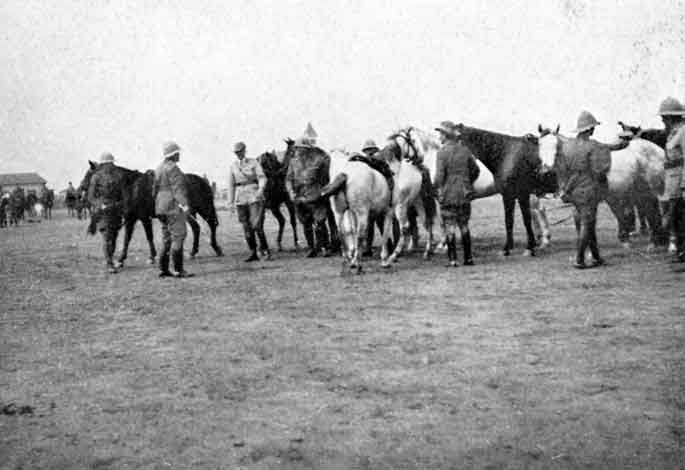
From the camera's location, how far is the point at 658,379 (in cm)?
470

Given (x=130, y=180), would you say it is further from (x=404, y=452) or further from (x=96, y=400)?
(x=404, y=452)

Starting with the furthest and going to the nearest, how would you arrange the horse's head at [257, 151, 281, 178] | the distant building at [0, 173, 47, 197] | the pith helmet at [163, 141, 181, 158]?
Result: 1. the distant building at [0, 173, 47, 197]
2. the horse's head at [257, 151, 281, 178]
3. the pith helmet at [163, 141, 181, 158]

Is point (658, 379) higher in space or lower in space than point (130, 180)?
lower

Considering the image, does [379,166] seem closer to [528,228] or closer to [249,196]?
[528,228]

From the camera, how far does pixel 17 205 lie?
1563 inches

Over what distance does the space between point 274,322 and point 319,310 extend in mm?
700

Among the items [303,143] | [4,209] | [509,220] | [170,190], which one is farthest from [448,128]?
[4,209]

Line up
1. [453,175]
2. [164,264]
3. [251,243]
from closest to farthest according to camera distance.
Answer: [453,175] → [164,264] → [251,243]

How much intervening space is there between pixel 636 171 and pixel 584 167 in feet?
8.49

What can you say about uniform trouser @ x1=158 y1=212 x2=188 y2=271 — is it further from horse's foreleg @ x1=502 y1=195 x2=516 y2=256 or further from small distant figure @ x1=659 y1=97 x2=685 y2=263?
small distant figure @ x1=659 y1=97 x2=685 y2=263

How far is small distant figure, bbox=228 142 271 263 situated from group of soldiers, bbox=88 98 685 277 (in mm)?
19

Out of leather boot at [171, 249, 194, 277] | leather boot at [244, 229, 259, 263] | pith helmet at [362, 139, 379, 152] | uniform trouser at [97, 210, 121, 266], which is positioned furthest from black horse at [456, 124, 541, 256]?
uniform trouser at [97, 210, 121, 266]

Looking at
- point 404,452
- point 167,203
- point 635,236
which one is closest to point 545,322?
point 404,452

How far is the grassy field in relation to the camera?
3752mm
